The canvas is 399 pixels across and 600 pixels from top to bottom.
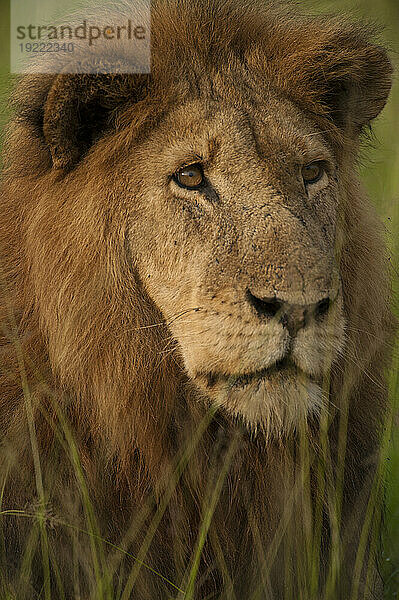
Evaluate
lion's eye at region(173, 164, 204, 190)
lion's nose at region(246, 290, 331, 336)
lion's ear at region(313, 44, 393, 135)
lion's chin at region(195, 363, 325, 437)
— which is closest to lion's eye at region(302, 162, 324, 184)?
lion's ear at region(313, 44, 393, 135)

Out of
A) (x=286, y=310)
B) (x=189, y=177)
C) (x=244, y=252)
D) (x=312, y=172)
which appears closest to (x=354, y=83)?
(x=312, y=172)

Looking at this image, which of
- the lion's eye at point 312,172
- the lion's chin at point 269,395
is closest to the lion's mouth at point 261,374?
the lion's chin at point 269,395

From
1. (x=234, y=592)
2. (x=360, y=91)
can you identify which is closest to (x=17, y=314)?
(x=234, y=592)

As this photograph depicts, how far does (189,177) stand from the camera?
313cm

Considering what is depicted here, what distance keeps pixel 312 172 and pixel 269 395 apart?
0.97m

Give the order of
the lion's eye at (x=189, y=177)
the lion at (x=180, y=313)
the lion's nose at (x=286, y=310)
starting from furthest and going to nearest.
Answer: the lion's eye at (x=189, y=177) → the lion at (x=180, y=313) → the lion's nose at (x=286, y=310)

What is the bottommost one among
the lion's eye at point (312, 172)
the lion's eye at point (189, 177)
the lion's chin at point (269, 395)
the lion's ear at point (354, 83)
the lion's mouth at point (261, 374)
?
the lion's chin at point (269, 395)

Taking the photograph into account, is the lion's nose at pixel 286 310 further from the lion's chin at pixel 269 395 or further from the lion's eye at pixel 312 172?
the lion's eye at pixel 312 172

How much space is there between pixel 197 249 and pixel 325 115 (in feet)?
2.91

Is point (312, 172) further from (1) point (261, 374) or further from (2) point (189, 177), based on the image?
(1) point (261, 374)

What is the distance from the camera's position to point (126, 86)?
3.13 metres

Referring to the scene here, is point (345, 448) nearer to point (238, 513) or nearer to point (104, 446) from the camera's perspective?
point (238, 513)

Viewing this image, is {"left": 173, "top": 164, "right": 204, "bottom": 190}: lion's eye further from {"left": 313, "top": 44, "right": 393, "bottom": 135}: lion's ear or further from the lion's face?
{"left": 313, "top": 44, "right": 393, "bottom": 135}: lion's ear

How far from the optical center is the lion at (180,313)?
118 inches
